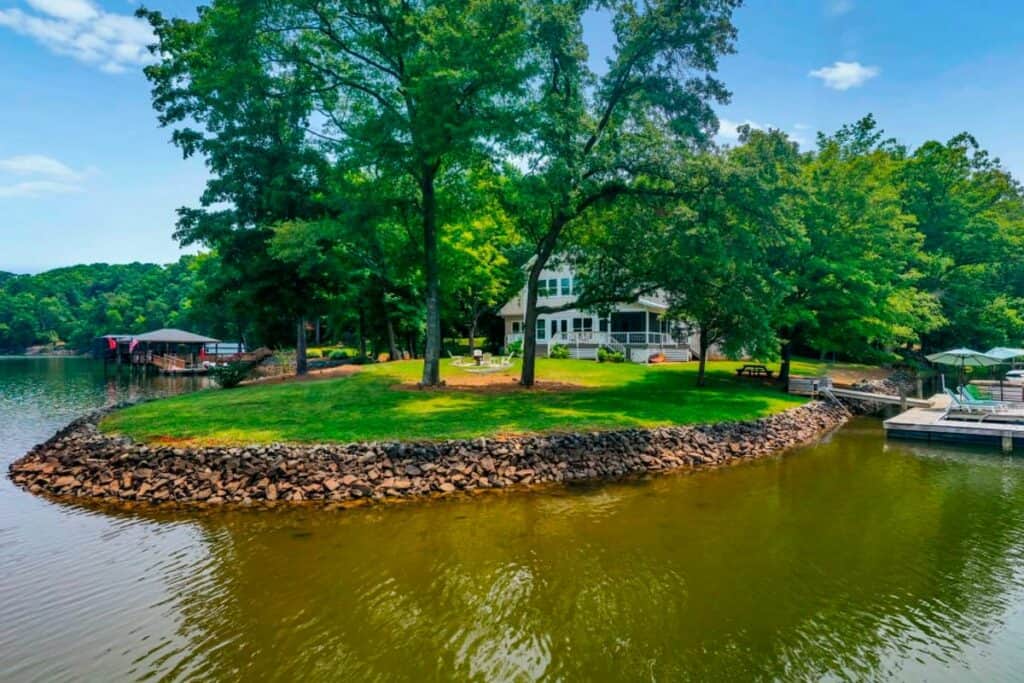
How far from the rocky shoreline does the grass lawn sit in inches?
31.1

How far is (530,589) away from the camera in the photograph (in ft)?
24.4

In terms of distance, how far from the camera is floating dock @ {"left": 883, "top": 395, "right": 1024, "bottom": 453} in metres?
17.7

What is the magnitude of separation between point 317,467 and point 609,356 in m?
24.6

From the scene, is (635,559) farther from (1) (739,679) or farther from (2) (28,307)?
(2) (28,307)

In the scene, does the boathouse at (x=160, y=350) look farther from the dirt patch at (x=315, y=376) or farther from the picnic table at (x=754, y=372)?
the picnic table at (x=754, y=372)

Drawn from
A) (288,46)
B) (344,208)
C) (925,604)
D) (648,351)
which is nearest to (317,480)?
(925,604)

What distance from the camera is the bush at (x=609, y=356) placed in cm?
3419

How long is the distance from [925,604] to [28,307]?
135988 mm

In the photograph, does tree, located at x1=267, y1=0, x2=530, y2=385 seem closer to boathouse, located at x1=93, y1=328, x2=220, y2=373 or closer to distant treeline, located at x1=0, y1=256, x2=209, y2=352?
boathouse, located at x1=93, y1=328, x2=220, y2=373

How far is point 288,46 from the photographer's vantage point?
1952 cm

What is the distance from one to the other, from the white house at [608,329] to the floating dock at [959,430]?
1459cm

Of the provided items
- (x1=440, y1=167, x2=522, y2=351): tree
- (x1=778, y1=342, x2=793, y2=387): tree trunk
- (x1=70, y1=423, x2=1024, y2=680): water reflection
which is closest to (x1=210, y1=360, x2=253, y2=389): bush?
(x1=440, y1=167, x2=522, y2=351): tree

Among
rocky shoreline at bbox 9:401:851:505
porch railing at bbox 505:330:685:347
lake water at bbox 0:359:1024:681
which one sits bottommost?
lake water at bbox 0:359:1024:681

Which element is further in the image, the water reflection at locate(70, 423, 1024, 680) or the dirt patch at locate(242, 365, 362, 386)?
the dirt patch at locate(242, 365, 362, 386)
